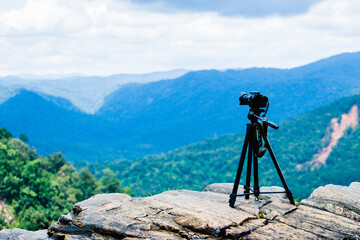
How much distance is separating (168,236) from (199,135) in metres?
189

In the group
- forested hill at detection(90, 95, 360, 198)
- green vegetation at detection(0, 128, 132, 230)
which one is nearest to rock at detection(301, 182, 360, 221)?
green vegetation at detection(0, 128, 132, 230)

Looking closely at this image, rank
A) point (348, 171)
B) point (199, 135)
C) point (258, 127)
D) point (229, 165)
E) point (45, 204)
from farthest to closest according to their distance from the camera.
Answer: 1. point (199, 135)
2. point (229, 165)
3. point (348, 171)
4. point (45, 204)
5. point (258, 127)

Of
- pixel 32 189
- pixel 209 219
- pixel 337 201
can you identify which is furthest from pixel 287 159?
pixel 209 219

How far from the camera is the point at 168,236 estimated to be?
6.63 metres

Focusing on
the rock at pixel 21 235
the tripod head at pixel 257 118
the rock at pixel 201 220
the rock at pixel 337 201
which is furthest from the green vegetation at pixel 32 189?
the tripod head at pixel 257 118

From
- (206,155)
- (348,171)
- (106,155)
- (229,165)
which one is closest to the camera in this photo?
(348,171)

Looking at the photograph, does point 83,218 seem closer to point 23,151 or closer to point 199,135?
point 23,151

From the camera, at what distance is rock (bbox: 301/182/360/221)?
8148 millimetres

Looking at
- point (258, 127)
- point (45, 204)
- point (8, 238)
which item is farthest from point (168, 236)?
point (45, 204)

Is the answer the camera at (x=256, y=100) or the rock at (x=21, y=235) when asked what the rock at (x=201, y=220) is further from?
the camera at (x=256, y=100)

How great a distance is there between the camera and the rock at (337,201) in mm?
8148

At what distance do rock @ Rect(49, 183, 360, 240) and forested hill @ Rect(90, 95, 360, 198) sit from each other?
233 feet

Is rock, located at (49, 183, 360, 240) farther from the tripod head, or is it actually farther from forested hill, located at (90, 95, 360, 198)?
forested hill, located at (90, 95, 360, 198)

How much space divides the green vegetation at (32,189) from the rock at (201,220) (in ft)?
97.2
